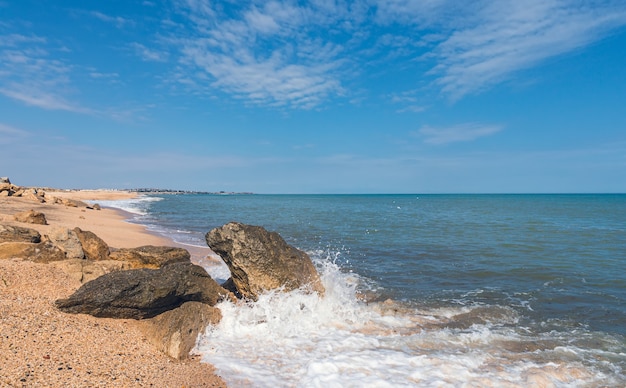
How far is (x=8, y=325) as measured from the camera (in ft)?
19.2

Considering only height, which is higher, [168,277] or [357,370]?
[168,277]

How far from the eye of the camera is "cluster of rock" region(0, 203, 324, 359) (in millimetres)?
6891

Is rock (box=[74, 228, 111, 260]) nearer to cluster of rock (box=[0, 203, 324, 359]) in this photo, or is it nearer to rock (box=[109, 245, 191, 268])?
cluster of rock (box=[0, 203, 324, 359])

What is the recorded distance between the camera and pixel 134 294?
7.06 metres

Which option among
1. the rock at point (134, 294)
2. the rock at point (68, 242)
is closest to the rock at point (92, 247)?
the rock at point (68, 242)

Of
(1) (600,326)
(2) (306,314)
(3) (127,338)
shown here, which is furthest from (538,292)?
(3) (127,338)

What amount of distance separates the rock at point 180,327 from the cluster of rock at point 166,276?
0.05 feet

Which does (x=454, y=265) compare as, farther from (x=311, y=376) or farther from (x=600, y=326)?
(x=311, y=376)

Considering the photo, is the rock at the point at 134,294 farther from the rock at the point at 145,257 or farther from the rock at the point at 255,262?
the rock at the point at 145,257

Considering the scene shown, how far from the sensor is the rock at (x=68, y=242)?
31.5ft

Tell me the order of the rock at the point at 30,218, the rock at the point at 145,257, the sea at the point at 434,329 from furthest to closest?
the rock at the point at 30,218
the rock at the point at 145,257
the sea at the point at 434,329

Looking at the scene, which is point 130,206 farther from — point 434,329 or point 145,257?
point 434,329

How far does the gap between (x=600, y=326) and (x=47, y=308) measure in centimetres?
1160

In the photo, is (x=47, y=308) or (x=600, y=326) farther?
(x=600, y=326)
